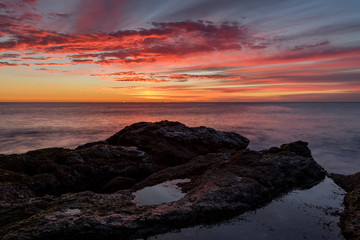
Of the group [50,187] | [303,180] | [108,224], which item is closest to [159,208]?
[108,224]

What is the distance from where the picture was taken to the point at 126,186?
47.5 feet

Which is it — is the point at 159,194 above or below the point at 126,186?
above

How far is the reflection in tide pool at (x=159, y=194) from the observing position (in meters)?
11.5

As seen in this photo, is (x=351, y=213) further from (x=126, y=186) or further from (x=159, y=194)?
(x=126, y=186)

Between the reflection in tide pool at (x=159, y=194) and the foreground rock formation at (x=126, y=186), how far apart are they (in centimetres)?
45

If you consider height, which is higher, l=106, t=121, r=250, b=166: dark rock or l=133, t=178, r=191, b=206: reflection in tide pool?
l=106, t=121, r=250, b=166: dark rock

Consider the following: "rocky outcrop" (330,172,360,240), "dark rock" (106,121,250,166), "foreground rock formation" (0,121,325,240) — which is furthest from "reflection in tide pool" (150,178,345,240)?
"dark rock" (106,121,250,166)

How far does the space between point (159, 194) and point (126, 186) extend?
312 centimetres

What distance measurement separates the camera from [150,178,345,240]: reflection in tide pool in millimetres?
8438

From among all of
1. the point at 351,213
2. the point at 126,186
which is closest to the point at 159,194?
the point at 126,186

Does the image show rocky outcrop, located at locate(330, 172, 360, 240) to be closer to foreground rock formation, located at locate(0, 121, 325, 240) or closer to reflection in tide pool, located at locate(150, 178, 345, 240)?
reflection in tide pool, located at locate(150, 178, 345, 240)

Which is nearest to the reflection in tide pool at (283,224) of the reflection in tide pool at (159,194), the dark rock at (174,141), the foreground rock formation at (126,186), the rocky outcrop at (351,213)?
the rocky outcrop at (351,213)

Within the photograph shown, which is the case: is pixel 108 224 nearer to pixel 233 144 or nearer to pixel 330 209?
pixel 330 209

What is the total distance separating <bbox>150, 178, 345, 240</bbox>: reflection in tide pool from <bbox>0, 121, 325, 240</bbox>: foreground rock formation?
495 millimetres
